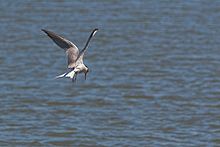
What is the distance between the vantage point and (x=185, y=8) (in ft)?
82.3

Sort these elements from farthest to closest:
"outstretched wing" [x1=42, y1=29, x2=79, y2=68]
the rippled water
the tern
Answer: the rippled water, "outstretched wing" [x1=42, y1=29, x2=79, y2=68], the tern

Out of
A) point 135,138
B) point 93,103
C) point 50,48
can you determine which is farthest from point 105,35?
point 135,138

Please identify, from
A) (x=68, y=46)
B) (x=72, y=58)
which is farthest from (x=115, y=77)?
(x=72, y=58)

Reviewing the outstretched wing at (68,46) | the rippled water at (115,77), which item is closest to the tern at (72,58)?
the outstretched wing at (68,46)

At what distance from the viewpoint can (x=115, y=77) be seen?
60.7 feet

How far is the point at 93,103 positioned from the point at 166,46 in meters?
4.45

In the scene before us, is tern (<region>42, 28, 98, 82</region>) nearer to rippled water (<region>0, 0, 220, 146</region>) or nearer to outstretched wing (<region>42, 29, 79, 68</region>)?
outstretched wing (<region>42, 29, 79, 68</region>)

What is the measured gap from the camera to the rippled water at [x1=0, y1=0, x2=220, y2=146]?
15.5 m

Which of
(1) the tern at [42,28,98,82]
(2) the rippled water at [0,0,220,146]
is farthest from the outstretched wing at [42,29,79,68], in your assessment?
(2) the rippled water at [0,0,220,146]

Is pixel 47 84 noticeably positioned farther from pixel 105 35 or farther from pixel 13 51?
pixel 105 35

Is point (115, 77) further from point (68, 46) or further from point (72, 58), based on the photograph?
point (72, 58)

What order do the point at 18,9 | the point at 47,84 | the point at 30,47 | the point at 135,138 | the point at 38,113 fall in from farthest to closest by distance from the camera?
1. the point at 18,9
2. the point at 30,47
3. the point at 47,84
4. the point at 38,113
5. the point at 135,138

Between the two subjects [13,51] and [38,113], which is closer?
[38,113]

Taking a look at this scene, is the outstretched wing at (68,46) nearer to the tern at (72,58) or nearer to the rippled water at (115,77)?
the tern at (72,58)
